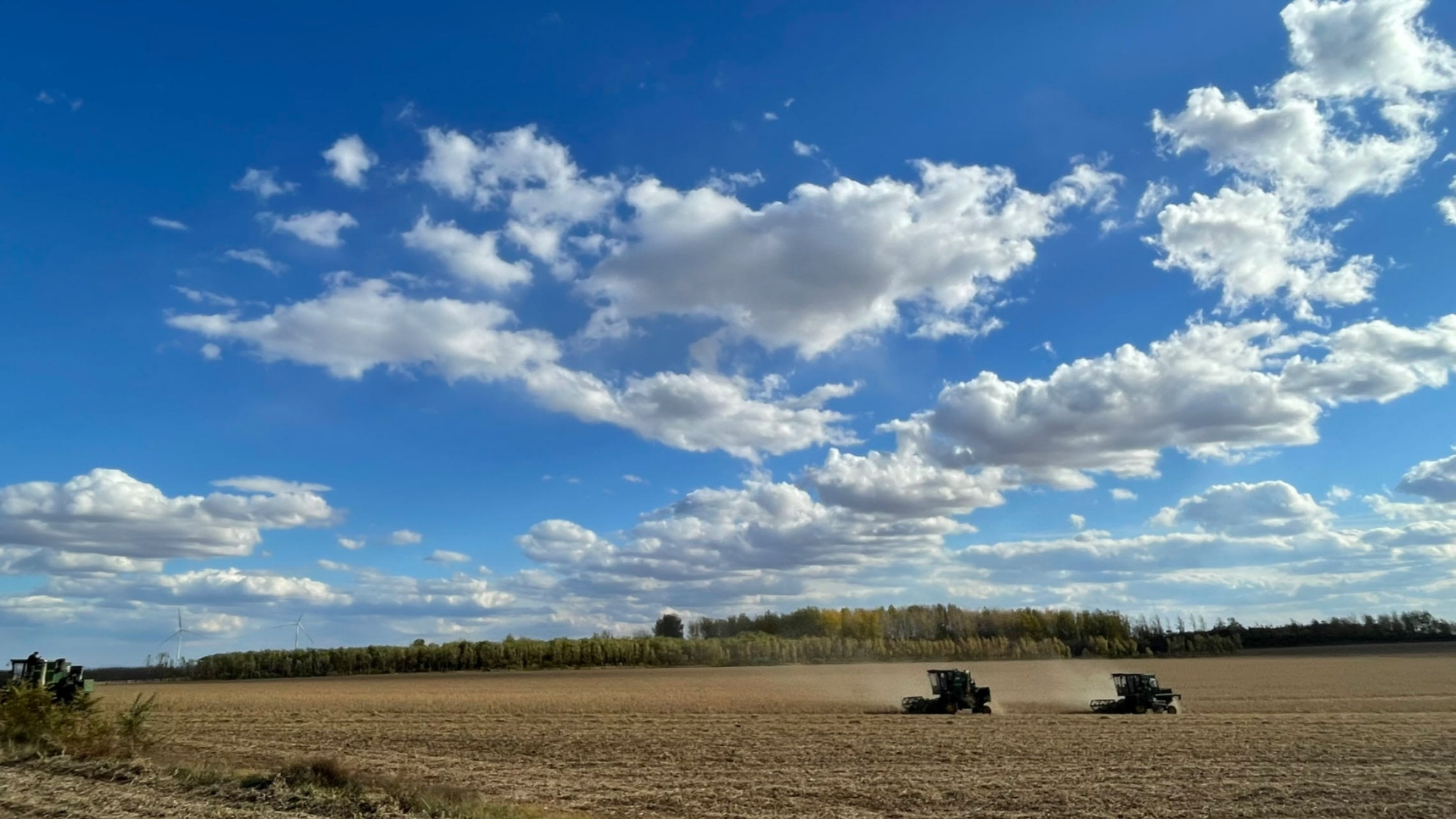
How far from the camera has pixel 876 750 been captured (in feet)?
A: 98.7

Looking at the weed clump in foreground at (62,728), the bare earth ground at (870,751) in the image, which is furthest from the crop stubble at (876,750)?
the weed clump in foreground at (62,728)

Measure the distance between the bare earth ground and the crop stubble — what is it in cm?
13

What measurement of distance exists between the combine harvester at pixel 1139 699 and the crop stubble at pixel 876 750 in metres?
1.57

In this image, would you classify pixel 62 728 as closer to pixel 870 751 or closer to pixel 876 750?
pixel 870 751

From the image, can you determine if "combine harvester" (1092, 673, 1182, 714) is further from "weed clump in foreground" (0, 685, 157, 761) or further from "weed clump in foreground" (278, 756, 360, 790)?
"weed clump in foreground" (0, 685, 157, 761)

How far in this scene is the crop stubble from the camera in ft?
67.7

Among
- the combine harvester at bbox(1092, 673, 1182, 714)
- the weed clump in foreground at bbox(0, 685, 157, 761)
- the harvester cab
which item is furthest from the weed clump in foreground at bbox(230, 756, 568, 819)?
the combine harvester at bbox(1092, 673, 1182, 714)

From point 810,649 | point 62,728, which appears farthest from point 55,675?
point 810,649

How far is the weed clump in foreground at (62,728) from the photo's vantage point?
25375 mm

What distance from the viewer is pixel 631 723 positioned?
42.1m

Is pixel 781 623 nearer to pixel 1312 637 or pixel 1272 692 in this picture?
pixel 1312 637

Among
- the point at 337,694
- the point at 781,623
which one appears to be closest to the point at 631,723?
the point at 337,694

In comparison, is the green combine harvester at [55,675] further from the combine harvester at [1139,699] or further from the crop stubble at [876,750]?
the combine harvester at [1139,699]

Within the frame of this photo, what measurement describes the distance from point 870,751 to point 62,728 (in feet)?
80.8
